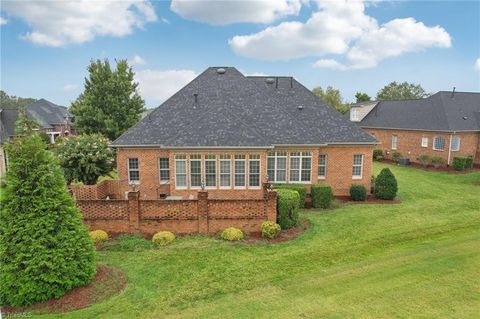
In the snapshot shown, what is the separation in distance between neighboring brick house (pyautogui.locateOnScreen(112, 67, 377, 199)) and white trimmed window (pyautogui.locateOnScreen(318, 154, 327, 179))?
0.02 metres

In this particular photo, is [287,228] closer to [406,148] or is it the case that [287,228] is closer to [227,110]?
[227,110]

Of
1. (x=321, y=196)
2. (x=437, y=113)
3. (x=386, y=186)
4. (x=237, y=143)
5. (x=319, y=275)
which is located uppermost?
(x=437, y=113)

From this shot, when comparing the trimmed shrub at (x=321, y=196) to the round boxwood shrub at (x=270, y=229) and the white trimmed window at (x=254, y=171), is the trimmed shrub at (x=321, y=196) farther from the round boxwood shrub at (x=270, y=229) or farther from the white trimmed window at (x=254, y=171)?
the round boxwood shrub at (x=270, y=229)

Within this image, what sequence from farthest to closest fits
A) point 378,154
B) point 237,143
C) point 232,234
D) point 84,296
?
1. point 378,154
2. point 237,143
3. point 232,234
4. point 84,296

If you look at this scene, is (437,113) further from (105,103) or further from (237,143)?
(105,103)

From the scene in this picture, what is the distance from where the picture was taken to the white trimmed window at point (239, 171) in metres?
15.1

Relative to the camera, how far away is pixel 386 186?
16.8 meters

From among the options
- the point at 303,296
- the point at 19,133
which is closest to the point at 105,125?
the point at 19,133

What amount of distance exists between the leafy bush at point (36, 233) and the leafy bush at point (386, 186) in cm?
1509

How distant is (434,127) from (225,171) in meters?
22.7

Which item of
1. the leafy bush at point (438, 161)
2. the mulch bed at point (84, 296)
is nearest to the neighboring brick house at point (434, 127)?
the leafy bush at point (438, 161)

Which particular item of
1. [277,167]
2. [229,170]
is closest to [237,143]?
[229,170]

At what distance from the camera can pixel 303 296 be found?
23.9 ft

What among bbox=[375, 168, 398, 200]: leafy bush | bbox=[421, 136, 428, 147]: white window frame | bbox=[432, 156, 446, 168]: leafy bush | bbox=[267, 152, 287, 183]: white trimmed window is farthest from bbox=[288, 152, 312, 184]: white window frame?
bbox=[421, 136, 428, 147]: white window frame
